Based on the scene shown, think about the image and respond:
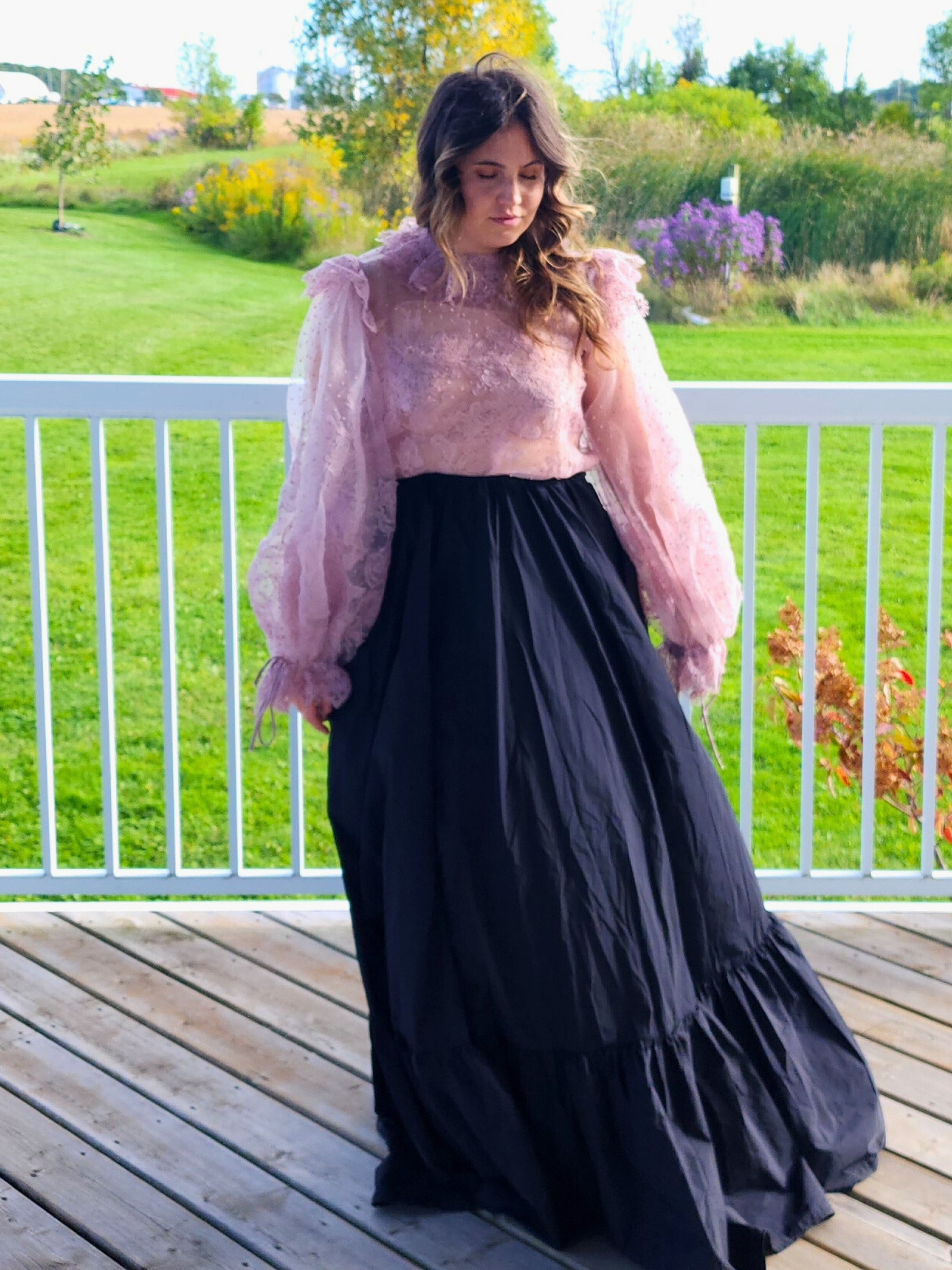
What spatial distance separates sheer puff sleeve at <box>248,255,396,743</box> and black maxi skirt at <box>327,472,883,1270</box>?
4 cm

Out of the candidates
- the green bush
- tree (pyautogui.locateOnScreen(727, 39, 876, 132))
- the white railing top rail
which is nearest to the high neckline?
the white railing top rail

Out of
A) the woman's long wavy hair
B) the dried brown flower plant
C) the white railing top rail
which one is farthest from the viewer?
the dried brown flower plant

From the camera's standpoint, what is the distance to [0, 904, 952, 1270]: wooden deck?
6.05 ft

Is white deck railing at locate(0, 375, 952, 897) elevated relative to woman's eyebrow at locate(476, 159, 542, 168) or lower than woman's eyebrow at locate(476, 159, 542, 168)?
lower

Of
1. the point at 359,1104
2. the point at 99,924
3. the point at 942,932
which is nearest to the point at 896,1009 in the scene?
the point at 942,932

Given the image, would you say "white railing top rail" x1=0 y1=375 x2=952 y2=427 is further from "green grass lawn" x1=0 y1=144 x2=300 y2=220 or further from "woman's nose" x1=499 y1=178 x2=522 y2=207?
"green grass lawn" x1=0 y1=144 x2=300 y2=220

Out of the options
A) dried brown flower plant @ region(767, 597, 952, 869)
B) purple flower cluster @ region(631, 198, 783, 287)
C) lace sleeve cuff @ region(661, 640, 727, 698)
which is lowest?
dried brown flower plant @ region(767, 597, 952, 869)

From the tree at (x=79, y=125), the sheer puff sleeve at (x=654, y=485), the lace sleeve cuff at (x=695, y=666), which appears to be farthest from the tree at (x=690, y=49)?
the lace sleeve cuff at (x=695, y=666)

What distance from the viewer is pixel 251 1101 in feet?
7.12

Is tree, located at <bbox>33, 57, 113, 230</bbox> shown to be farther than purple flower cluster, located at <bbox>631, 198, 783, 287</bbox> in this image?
No

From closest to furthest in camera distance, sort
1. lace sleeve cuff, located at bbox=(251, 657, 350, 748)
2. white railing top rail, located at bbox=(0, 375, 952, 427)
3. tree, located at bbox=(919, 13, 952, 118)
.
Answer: lace sleeve cuff, located at bbox=(251, 657, 350, 748)
white railing top rail, located at bbox=(0, 375, 952, 427)
tree, located at bbox=(919, 13, 952, 118)

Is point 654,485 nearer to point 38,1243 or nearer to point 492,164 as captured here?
point 492,164

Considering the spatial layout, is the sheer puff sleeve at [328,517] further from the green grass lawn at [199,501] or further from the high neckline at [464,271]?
the green grass lawn at [199,501]

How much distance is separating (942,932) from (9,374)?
72.4 inches
